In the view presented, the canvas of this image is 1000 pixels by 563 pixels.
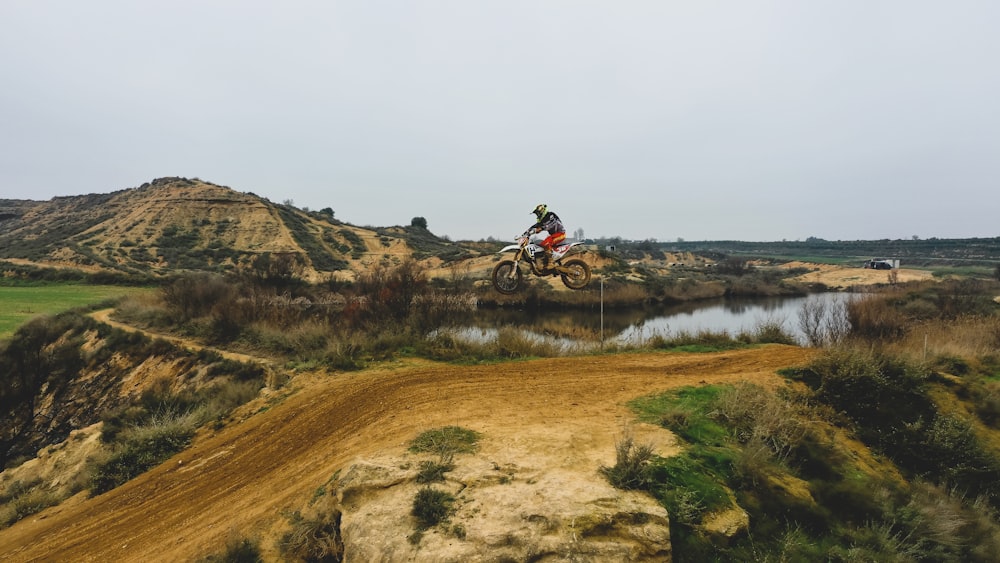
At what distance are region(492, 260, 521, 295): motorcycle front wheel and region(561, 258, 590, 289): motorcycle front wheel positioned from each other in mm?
1153

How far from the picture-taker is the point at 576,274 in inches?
416

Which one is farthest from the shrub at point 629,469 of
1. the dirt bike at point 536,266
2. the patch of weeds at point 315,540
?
the dirt bike at point 536,266

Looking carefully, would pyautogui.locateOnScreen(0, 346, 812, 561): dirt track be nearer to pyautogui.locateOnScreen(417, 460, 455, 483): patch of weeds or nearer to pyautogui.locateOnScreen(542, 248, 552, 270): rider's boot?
pyautogui.locateOnScreen(417, 460, 455, 483): patch of weeds

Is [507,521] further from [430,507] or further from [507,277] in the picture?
[507,277]

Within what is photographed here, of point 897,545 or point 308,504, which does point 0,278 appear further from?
point 897,545

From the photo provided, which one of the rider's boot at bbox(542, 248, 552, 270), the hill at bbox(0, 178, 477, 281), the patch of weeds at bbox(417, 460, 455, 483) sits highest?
the hill at bbox(0, 178, 477, 281)

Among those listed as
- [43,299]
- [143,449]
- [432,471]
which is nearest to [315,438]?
[432,471]

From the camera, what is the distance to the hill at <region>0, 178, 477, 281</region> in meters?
47.0

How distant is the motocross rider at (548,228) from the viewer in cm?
989

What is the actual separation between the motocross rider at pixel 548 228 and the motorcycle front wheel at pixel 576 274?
806 millimetres

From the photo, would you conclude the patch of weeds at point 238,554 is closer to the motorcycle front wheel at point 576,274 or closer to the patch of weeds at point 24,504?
the patch of weeds at point 24,504

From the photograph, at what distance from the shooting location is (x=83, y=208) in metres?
69.8

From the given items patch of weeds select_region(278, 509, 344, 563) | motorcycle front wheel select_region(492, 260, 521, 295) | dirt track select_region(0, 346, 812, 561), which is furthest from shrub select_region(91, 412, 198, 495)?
motorcycle front wheel select_region(492, 260, 521, 295)

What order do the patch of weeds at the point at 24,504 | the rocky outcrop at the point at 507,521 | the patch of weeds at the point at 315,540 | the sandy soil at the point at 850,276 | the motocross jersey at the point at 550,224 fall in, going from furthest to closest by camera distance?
the sandy soil at the point at 850,276 → the motocross jersey at the point at 550,224 → the patch of weeds at the point at 24,504 → the patch of weeds at the point at 315,540 → the rocky outcrop at the point at 507,521
